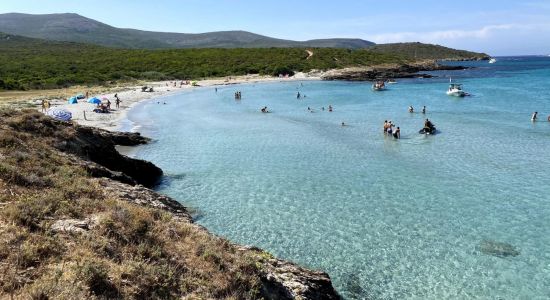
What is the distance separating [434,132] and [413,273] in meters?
27.9

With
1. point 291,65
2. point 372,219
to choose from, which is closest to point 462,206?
point 372,219

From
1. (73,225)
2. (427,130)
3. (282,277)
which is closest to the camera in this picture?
(73,225)

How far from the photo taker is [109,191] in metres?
13.8

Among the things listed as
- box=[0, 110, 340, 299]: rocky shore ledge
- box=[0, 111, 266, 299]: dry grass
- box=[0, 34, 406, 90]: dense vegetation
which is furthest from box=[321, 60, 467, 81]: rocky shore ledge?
box=[0, 111, 266, 299]: dry grass

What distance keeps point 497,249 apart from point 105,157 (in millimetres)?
18653

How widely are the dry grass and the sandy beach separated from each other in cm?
2987

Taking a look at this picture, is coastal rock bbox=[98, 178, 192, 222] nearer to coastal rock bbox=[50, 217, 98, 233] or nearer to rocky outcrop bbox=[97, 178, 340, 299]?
rocky outcrop bbox=[97, 178, 340, 299]

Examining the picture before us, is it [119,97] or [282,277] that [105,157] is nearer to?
[282,277]

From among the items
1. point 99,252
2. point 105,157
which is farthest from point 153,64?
point 99,252

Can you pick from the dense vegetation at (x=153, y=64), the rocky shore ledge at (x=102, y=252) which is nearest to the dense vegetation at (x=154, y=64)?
the dense vegetation at (x=153, y=64)

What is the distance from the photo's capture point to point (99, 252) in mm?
8547

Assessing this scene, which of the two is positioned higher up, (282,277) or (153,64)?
(153,64)

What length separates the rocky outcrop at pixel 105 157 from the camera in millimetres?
18947

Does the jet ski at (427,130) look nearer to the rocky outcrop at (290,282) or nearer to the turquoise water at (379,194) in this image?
the turquoise water at (379,194)
